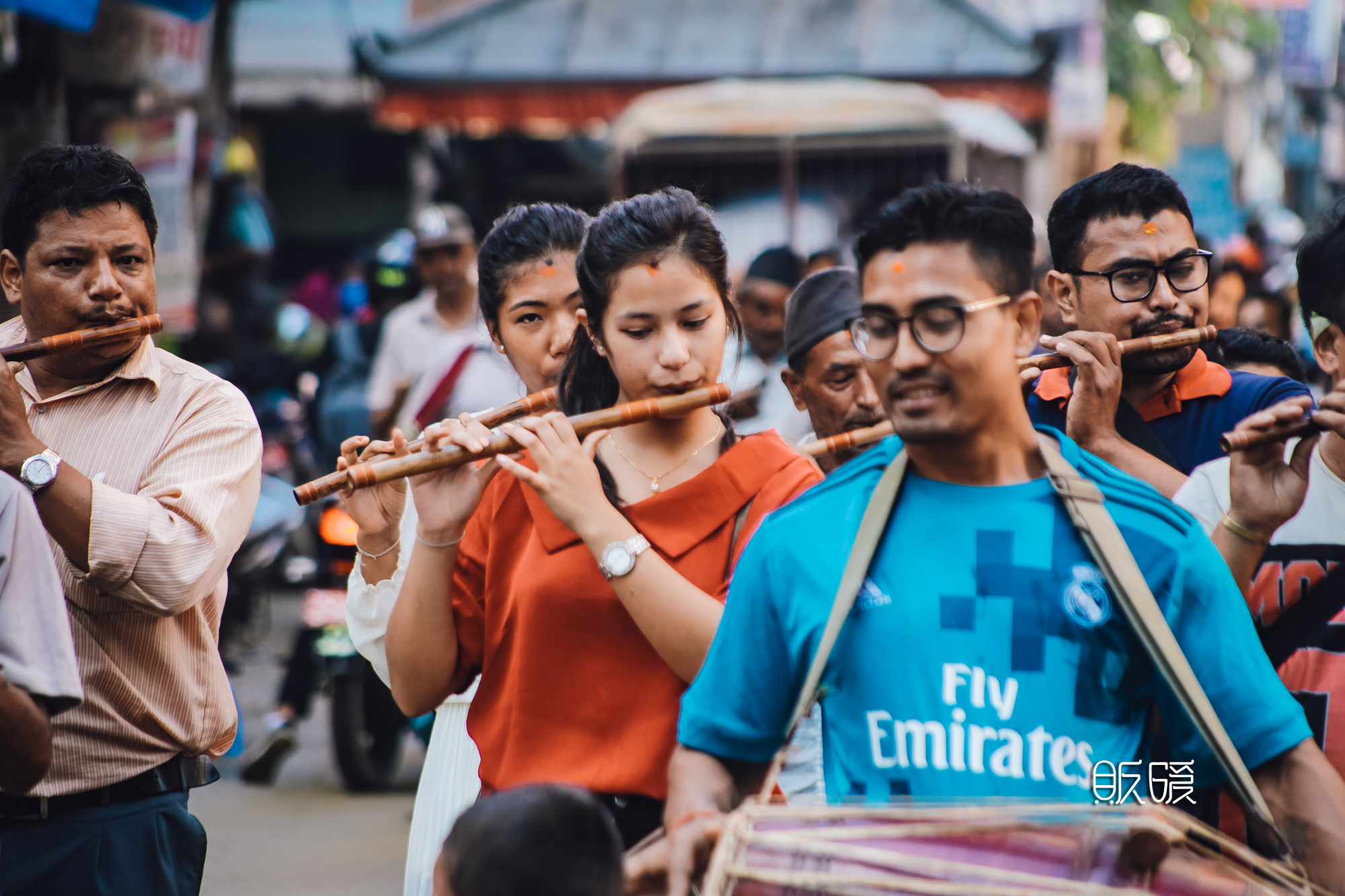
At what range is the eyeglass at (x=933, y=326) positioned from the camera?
1980 mm

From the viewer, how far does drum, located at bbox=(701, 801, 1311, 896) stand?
175 centimetres

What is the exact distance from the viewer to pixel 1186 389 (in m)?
3.17

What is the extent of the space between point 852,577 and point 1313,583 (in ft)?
3.04

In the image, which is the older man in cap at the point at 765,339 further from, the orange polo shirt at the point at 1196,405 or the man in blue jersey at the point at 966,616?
the man in blue jersey at the point at 966,616

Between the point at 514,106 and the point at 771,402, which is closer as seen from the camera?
the point at 771,402

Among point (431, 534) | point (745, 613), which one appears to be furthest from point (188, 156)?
point (745, 613)

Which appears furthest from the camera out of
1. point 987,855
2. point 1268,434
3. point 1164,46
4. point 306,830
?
point 1164,46

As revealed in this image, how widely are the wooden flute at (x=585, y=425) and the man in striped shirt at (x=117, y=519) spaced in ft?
1.39

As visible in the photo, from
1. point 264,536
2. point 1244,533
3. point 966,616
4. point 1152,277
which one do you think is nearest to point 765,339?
point 264,536

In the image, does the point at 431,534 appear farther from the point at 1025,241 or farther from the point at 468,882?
the point at 1025,241

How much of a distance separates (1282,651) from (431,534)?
1.45m

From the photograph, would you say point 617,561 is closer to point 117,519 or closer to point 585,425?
point 585,425

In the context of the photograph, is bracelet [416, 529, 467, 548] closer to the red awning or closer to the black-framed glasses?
the black-framed glasses

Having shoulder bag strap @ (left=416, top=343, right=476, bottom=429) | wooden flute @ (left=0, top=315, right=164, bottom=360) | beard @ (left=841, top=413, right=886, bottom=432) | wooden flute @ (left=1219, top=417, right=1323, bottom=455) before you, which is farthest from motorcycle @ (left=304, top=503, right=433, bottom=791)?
wooden flute @ (left=1219, top=417, right=1323, bottom=455)
